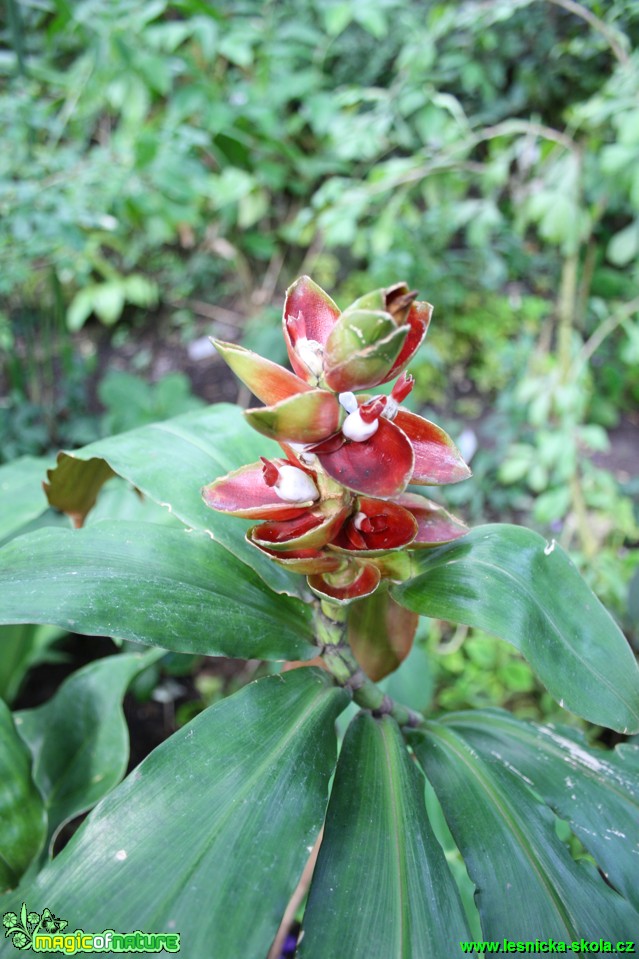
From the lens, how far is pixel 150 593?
56cm

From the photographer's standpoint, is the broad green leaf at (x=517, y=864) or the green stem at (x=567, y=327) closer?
the broad green leaf at (x=517, y=864)

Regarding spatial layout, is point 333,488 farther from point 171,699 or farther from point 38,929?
point 171,699

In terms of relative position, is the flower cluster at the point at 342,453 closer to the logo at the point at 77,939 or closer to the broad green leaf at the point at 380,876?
the broad green leaf at the point at 380,876

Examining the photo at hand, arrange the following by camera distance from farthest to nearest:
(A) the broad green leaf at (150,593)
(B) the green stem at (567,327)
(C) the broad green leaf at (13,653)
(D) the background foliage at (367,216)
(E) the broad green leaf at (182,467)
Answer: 1. (B) the green stem at (567,327)
2. (D) the background foliage at (367,216)
3. (C) the broad green leaf at (13,653)
4. (E) the broad green leaf at (182,467)
5. (A) the broad green leaf at (150,593)

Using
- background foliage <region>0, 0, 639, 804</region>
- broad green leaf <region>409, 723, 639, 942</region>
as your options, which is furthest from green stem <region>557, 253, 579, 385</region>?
broad green leaf <region>409, 723, 639, 942</region>

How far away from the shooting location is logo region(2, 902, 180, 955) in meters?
0.42

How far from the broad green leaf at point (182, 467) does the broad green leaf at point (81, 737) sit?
0.27 meters

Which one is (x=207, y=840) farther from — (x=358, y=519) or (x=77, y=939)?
(x=358, y=519)

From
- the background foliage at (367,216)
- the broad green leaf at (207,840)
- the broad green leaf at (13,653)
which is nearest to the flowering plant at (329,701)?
the broad green leaf at (207,840)

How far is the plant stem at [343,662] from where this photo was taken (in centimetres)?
65

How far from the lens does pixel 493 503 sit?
2.05 m

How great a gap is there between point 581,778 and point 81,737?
2.27ft

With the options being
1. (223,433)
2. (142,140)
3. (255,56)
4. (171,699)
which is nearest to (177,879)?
(223,433)

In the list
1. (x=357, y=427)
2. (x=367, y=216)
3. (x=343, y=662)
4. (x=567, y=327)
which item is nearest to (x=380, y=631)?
(x=343, y=662)
